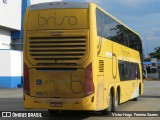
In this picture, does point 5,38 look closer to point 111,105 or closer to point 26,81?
point 111,105

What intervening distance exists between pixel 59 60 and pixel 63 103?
1399 millimetres

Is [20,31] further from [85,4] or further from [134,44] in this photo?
[85,4]

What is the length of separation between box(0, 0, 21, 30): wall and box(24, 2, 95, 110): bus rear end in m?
28.4

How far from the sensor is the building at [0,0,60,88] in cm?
3938

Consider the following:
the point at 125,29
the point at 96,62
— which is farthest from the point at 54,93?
the point at 125,29

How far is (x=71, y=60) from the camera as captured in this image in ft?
43.7

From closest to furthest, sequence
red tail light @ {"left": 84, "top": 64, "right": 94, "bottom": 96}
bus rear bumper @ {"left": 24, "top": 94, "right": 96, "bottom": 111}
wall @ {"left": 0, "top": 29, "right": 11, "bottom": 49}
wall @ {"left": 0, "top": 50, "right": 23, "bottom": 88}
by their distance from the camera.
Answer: bus rear bumper @ {"left": 24, "top": 94, "right": 96, "bottom": 111} < red tail light @ {"left": 84, "top": 64, "right": 94, "bottom": 96} < wall @ {"left": 0, "top": 50, "right": 23, "bottom": 88} < wall @ {"left": 0, "top": 29, "right": 11, "bottom": 49}

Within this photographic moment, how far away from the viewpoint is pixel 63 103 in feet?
43.0

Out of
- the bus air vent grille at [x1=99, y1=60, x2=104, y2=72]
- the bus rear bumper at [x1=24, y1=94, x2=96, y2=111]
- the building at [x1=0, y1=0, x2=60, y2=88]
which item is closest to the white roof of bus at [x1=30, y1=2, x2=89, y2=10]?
the bus air vent grille at [x1=99, y1=60, x2=104, y2=72]

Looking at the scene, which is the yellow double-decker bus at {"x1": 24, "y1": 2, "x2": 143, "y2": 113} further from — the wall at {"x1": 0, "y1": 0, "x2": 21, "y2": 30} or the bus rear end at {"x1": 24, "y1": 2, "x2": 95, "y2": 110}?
the wall at {"x1": 0, "y1": 0, "x2": 21, "y2": 30}

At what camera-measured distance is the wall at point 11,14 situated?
1641 inches

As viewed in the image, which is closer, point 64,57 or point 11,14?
point 64,57

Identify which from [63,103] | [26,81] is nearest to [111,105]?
[63,103]

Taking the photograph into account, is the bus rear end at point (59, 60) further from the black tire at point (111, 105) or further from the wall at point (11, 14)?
the wall at point (11, 14)
